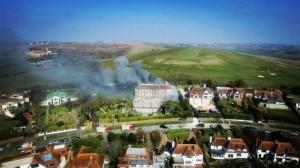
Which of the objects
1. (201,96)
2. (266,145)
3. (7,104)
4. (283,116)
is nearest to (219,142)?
(266,145)

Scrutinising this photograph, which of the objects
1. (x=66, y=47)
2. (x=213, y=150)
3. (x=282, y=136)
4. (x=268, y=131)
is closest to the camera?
(x=213, y=150)

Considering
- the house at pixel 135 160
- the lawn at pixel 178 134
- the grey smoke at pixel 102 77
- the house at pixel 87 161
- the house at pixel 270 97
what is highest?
the grey smoke at pixel 102 77

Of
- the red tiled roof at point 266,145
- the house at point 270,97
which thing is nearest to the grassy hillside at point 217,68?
the house at point 270,97

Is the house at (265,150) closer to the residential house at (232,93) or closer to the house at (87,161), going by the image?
the house at (87,161)

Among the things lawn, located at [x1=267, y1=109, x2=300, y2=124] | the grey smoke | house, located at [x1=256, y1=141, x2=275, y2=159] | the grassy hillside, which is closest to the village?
house, located at [x1=256, y1=141, x2=275, y2=159]

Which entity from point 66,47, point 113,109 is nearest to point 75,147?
point 113,109

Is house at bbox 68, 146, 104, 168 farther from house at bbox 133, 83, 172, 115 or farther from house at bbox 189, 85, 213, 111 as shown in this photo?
house at bbox 189, 85, 213, 111

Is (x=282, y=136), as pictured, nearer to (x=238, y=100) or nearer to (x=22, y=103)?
(x=238, y=100)

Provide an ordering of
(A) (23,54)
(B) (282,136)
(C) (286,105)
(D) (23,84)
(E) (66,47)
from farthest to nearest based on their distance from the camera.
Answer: (E) (66,47)
(A) (23,54)
(D) (23,84)
(C) (286,105)
(B) (282,136)

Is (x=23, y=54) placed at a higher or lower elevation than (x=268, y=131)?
higher
